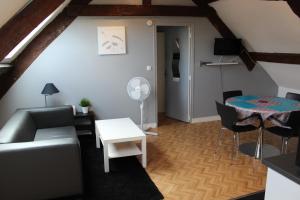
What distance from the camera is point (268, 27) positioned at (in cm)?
465

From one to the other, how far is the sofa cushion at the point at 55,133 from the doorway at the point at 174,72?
2.31 m

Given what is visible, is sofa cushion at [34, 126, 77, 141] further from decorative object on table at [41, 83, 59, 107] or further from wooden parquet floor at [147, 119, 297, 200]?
wooden parquet floor at [147, 119, 297, 200]

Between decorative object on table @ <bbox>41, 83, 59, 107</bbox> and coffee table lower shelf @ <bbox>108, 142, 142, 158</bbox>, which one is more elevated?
decorative object on table @ <bbox>41, 83, 59, 107</bbox>

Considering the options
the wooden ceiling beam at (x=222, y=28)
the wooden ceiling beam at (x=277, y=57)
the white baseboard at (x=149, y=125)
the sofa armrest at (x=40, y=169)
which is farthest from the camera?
the white baseboard at (x=149, y=125)

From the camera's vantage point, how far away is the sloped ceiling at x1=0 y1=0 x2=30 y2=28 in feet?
7.05

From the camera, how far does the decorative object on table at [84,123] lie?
14.9 feet

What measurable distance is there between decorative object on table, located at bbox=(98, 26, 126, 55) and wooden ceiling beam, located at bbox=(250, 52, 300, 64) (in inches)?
116

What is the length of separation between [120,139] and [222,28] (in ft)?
11.5

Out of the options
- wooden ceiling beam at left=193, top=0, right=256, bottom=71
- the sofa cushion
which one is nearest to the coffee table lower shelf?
the sofa cushion

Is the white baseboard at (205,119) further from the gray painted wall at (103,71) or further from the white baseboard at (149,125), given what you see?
the white baseboard at (149,125)

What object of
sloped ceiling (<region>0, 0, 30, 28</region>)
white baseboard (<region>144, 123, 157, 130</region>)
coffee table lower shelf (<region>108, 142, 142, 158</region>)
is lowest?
white baseboard (<region>144, 123, 157, 130</region>)

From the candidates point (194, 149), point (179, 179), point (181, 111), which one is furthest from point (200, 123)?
point (179, 179)

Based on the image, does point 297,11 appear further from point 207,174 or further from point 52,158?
point 52,158

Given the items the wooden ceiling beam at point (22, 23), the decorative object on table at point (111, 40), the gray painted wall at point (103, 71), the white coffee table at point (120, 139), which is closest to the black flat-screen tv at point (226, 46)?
→ the gray painted wall at point (103, 71)
